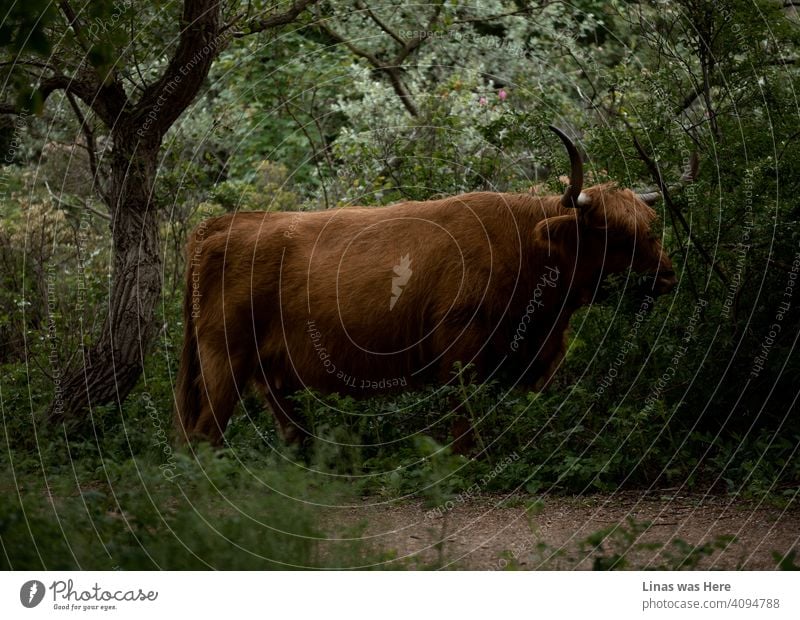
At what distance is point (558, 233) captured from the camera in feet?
24.8

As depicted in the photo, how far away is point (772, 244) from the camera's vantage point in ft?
20.7

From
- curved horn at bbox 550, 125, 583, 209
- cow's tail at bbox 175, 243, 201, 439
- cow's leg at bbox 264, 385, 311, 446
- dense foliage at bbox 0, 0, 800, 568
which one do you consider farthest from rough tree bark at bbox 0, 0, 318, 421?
curved horn at bbox 550, 125, 583, 209

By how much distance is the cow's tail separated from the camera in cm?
805

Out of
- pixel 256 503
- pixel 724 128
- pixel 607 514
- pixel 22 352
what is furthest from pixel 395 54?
pixel 256 503

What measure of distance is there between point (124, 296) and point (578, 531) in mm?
4148

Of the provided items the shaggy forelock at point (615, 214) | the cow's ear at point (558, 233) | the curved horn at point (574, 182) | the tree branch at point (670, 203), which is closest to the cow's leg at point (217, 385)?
the cow's ear at point (558, 233)

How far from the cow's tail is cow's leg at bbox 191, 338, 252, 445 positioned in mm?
142

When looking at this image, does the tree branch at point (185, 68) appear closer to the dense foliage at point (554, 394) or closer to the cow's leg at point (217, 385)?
the dense foliage at point (554, 394)

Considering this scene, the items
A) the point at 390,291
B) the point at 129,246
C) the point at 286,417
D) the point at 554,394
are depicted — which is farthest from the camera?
the point at 286,417

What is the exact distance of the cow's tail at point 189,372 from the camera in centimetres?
805

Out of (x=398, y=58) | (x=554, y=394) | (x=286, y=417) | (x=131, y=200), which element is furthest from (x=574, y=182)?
(x=398, y=58)

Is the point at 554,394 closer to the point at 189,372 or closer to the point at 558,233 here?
the point at 558,233

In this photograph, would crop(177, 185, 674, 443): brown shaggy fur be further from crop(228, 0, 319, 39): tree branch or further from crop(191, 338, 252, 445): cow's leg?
crop(228, 0, 319, 39): tree branch
